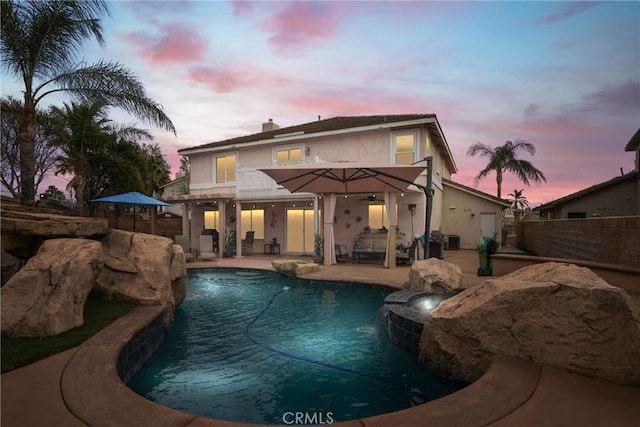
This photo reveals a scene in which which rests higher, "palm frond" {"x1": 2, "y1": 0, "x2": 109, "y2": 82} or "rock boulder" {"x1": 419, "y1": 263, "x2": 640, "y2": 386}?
"palm frond" {"x1": 2, "y1": 0, "x2": 109, "y2": 82}

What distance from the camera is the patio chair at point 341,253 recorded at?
14.7m

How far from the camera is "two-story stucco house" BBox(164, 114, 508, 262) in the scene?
14.9 m

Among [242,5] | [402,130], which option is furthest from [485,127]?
[242,5]

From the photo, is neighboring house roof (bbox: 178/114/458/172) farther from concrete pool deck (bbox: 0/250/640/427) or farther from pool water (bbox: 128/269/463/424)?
concrete pool deck (bbox: 0/250/640/427)

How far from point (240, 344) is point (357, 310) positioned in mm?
3006

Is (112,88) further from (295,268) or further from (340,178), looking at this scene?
(295,268)

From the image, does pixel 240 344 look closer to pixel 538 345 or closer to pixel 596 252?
pixel 538 345

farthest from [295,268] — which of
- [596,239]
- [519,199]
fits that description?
[519,199]

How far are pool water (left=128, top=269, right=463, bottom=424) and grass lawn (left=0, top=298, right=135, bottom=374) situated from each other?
0.89 m

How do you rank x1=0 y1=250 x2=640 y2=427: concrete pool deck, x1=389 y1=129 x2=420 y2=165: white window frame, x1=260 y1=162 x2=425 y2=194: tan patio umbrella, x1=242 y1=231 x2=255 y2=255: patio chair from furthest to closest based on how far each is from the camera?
1. x1=242 y1=231 x2=255 y2=255: patio chair
2. x1=389 y1=129 x2=420 y2=165: white window frame
3. x1=260 y1=162 x2=425 y2=194: tan patio umbrella
4. x1=0 y1=250 x2=640 y2=427: concrete pool deck

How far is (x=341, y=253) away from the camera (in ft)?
51.8

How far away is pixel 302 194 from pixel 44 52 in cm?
1027

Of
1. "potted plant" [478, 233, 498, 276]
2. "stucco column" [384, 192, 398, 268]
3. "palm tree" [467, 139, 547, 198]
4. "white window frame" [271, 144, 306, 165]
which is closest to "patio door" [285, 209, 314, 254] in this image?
"white window frame" [271, 144, 306, 165]

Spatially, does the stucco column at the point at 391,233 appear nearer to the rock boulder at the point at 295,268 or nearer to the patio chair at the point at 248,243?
the rock boulder at the point at 295,268
